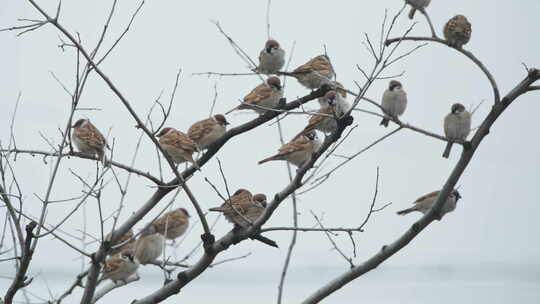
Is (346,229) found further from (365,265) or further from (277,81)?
(277,81)

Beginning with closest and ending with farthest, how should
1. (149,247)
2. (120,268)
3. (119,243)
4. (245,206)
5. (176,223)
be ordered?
(245,206)
(119,243)
(120,268)
(149,247)
(176,223)

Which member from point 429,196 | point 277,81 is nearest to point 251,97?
point 277,81

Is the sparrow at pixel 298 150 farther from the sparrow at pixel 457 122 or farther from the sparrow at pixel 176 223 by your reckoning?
the sparrow at pixel 457 122

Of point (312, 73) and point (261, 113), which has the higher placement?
point (312, 73)

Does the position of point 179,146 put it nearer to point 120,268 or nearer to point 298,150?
point 298,150

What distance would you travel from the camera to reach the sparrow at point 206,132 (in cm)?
778

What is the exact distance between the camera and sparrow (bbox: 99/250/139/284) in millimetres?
7535

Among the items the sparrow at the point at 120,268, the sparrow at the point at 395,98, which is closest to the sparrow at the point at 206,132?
the sparrow at the point at 120,268

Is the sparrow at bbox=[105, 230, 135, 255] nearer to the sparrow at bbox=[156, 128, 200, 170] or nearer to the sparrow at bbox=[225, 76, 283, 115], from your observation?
the sparrow at bbox=[156, 128, 200, 170]

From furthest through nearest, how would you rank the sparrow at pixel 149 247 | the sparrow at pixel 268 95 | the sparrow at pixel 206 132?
the sparrow at pixel 268 95 → the sparrow at pixel 206 132 → the sparrow at pixel 149 247

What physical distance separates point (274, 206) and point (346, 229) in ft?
1.65

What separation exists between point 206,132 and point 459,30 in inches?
118

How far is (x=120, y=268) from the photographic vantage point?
7590 mm

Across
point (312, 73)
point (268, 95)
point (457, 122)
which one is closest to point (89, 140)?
point (268, 95)
